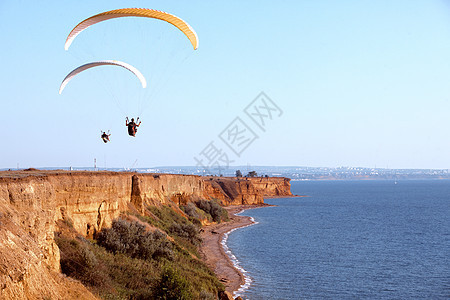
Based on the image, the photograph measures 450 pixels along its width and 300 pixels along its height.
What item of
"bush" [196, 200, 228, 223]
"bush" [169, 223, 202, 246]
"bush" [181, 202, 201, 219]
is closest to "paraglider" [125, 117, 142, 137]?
"bush" [169, 223, 202, 246]

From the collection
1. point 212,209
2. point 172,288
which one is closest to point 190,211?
point 212,209

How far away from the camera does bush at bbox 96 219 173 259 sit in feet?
85.1

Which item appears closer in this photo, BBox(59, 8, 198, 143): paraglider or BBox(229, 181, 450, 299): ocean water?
BBox(59, 8, 198, 143): paraglider

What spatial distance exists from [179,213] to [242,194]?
5276 cm

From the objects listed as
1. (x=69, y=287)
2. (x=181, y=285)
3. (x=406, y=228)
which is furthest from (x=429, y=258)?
(x=69, y=287)

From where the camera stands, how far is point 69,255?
1953 centimetres

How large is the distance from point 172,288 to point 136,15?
466 inches

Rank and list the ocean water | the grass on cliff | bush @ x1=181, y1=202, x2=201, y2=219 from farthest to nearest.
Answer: bush @ x1=181, y1=202, x2=201, y2=219 → the ocean water → the grass on cliff

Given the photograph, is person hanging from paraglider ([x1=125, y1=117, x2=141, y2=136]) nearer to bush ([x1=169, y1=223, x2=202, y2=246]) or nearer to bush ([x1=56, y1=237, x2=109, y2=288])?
bush ([x1=56, y1=237, x2=109, y2=288])

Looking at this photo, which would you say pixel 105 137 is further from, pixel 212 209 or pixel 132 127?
pixel 212 209

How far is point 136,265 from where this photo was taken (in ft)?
80.5

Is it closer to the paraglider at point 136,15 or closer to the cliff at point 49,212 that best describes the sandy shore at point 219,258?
the cliff at point 49,212

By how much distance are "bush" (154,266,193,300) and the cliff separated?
4577mm

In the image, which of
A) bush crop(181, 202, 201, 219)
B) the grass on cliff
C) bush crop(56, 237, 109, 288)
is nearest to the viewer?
bush crop(56, 237, 109, 288)
